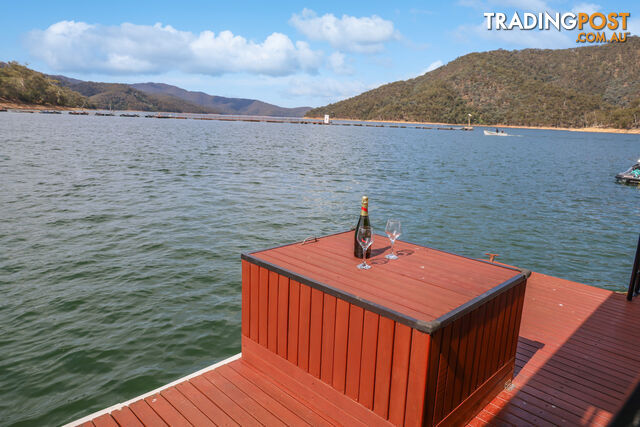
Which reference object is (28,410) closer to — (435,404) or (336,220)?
(435,404)

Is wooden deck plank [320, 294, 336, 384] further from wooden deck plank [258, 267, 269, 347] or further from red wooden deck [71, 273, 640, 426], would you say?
wooden deck plank [258, 267, 269, 347]

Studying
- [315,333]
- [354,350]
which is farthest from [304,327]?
[354,350]

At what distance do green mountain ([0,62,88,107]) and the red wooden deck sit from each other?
143932mm

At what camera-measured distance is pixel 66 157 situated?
28734 millimetres

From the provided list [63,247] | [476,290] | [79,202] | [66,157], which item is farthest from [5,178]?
[476,290]

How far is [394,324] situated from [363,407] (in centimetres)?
83

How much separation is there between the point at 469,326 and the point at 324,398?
1377 millimetres

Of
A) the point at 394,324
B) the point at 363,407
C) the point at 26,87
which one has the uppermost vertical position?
the point at 26,87

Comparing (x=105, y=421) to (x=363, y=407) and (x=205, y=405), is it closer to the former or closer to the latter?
(x=205, y=405)

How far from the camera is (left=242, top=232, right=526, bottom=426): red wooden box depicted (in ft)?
9.65

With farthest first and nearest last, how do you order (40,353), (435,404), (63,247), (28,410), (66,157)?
(66,157), (63,247), (40,353), (28,410), (435,404)

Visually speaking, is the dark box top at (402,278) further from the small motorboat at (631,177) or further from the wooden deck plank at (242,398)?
the small motorboat at (631,177)

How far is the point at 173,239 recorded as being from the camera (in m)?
11.9

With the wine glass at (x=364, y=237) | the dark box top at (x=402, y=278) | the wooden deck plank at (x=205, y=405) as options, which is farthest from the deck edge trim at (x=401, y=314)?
the wooden deck plank at (x=205, y=405)
